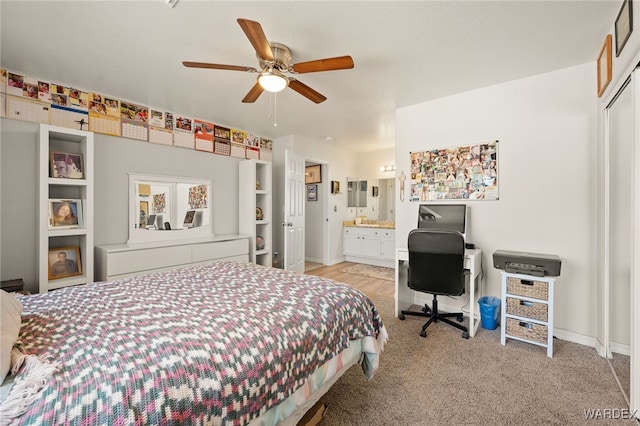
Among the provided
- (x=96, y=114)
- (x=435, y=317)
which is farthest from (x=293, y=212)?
(x=96, y=114)

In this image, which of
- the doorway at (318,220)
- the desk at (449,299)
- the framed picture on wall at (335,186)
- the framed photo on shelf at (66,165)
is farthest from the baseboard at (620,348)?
the framed photo on shelf at (66,165)

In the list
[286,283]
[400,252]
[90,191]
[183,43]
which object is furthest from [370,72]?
[90,191]

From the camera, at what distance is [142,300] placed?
1368mm

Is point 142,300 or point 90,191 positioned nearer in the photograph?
point 142,300

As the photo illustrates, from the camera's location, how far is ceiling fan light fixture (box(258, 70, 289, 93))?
2014 mm

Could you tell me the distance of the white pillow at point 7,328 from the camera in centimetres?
77

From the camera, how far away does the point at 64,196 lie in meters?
2.65

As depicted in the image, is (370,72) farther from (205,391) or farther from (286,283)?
(205,391)

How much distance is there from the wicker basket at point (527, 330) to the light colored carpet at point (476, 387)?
0.10 meters

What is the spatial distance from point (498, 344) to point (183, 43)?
3614 millimetres

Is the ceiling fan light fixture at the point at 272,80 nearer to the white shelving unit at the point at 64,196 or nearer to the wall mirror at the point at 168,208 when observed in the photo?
the white shelving unit at the point at 64,196

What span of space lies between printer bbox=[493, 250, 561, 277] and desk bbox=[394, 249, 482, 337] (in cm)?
22

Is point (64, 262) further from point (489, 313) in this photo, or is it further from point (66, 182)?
point (489, 313)

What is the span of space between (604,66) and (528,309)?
199cm
